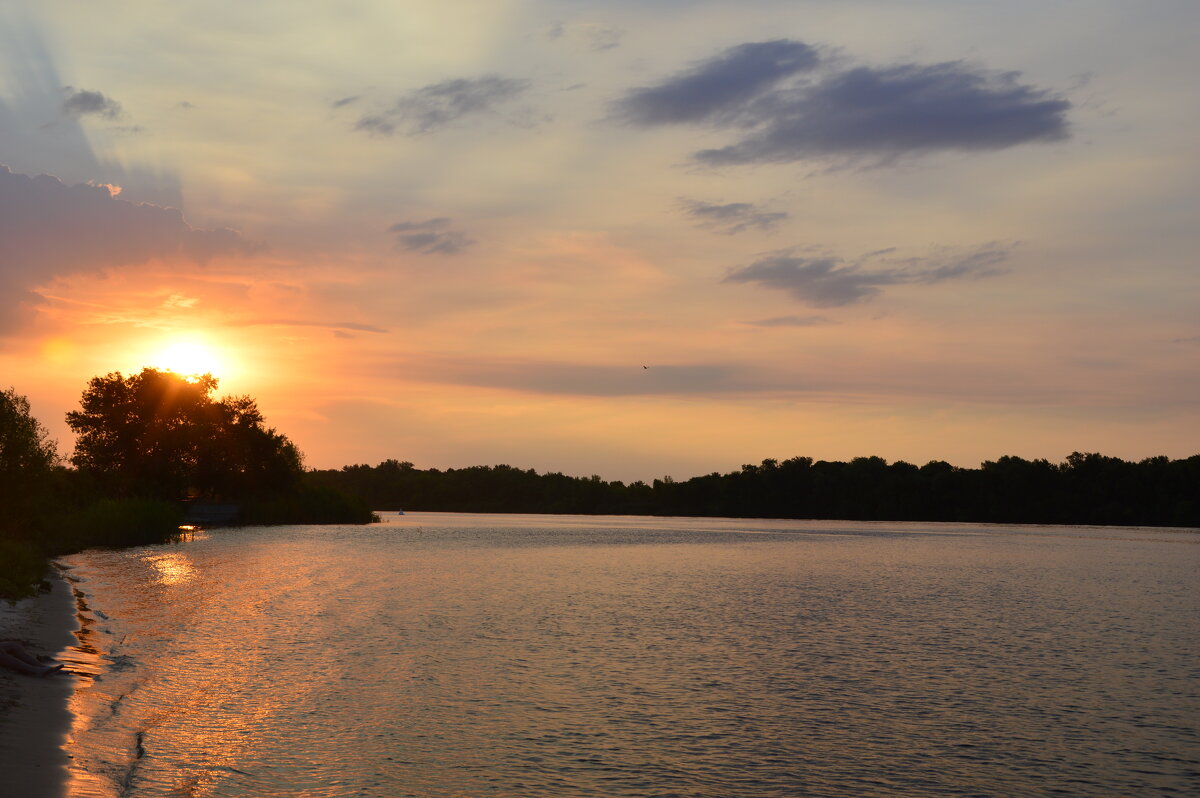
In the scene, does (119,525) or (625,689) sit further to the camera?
(119,525)

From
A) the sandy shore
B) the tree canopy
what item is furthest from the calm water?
the tree canopy

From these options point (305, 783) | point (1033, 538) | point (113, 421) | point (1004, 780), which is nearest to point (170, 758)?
point (305, 783)

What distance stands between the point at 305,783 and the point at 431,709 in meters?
7.47

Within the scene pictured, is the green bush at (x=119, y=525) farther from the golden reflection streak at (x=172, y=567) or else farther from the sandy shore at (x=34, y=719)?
the sandy shore at (x=34, y=719)

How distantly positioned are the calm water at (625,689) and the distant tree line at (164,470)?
36973 millimetres

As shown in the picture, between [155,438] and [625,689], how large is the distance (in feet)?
451

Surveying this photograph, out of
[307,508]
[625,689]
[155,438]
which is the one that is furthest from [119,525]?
[625,689]

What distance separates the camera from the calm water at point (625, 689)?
2088 centimetres

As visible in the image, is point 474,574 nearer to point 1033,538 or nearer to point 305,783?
point 305,783

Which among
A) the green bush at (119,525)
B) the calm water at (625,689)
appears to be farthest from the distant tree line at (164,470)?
the calm water at (625,689)

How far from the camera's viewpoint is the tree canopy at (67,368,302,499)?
145875 mm

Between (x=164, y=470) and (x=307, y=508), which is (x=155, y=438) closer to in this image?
(x=164, y=470)

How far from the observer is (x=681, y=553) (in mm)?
107688

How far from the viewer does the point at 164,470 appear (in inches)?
5896
